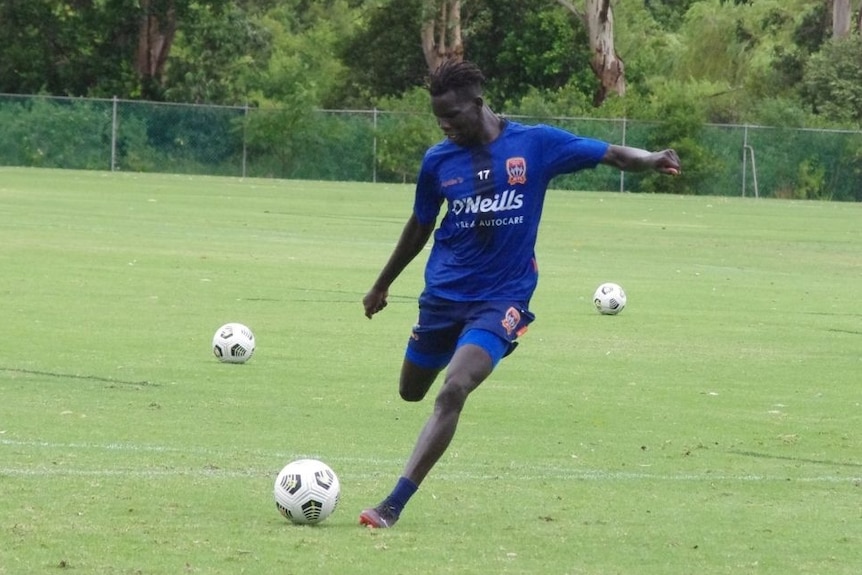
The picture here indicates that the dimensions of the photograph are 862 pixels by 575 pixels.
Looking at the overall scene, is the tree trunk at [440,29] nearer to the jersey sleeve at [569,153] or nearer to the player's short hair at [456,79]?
the jersey sleeve at [569,153]

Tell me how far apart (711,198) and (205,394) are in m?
38.8

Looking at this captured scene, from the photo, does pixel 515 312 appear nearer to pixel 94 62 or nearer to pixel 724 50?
pixel 94 62

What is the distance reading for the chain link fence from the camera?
5112 centimetres

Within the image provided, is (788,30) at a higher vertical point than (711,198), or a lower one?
Answer: higher

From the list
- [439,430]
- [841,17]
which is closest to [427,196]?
[439,430]

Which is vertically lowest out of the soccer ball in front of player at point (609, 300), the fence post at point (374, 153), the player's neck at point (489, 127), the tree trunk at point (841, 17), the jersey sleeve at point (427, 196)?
the fence post at point (374, 153)

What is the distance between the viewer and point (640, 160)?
26.2 ft

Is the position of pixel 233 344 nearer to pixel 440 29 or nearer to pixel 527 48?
pixel 440 29

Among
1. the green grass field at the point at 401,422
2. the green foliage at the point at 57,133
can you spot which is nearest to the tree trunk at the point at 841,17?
the green foliage at the point at 57,133

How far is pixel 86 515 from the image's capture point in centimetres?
739

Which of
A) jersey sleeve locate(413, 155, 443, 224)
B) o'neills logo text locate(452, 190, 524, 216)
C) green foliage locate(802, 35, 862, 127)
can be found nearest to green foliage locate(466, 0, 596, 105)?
green foliage locate(802, 35, 862, 127)

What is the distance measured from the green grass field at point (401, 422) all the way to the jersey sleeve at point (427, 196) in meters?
1.31

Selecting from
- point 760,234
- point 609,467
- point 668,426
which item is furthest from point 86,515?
point 760,234

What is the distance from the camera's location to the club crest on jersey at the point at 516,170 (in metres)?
7.98
